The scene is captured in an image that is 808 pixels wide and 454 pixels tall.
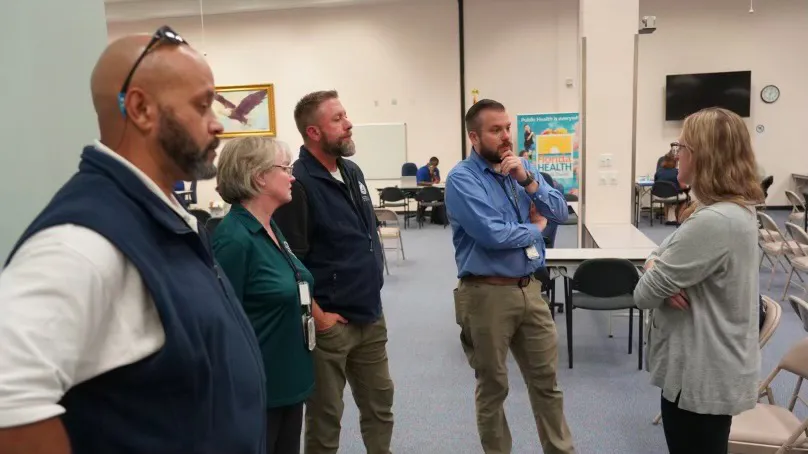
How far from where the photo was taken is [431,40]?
452 inches

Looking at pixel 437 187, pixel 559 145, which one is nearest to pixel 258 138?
pixel 437 187

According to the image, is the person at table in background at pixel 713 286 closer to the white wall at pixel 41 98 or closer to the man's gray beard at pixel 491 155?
the man's gray beard at pixel 491 155

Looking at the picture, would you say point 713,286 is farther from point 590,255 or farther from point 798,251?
point 798,251

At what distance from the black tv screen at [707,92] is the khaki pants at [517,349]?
9547 millimetres

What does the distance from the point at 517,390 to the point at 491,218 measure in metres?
1.64

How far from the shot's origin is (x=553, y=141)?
11125 millimetres

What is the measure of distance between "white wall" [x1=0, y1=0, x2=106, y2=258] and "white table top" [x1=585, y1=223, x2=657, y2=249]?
385 centimetres

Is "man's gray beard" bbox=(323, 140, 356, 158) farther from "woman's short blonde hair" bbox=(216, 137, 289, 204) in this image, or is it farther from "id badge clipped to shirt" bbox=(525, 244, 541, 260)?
"id badge clipped to shirt" bbox=(525, 244, 541, 260)

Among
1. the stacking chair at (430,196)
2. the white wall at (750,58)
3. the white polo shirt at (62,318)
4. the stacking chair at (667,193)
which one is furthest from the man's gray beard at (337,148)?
the white wall at (750,58)

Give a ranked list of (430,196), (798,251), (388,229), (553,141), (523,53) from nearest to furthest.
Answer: (798,251) < (388,229) < (430,196) < (553,141) < (523,53)

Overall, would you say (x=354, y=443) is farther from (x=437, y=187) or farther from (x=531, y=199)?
(x=437, y=187)

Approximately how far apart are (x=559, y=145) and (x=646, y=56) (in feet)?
7.60

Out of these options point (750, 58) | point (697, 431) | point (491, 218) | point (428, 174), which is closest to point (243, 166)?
point (491, 218)

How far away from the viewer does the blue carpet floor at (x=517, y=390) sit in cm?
294
